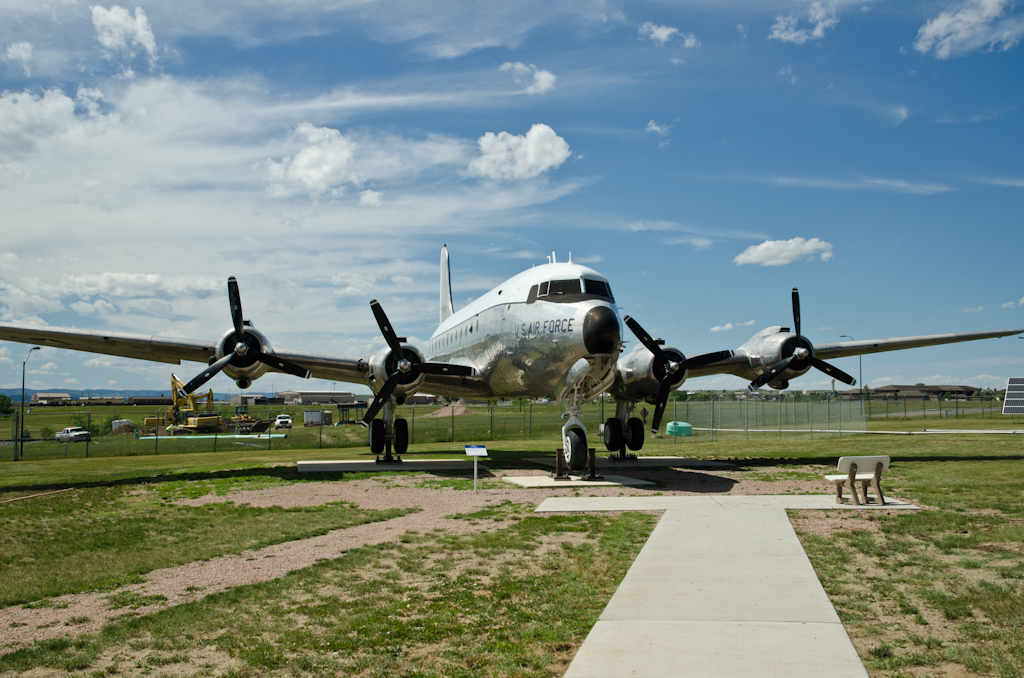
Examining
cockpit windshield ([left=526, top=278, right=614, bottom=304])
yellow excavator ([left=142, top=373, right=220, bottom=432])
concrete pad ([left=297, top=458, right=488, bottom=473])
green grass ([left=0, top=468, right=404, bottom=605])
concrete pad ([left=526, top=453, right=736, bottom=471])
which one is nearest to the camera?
green grass ([left=0, top=468, right=404, bottom=605])

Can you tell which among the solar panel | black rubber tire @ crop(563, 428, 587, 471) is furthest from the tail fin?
the solar panel

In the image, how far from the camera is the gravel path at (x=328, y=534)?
650 cm

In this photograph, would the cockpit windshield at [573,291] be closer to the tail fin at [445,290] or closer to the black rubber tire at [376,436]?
the black rubber tire at [376,436]

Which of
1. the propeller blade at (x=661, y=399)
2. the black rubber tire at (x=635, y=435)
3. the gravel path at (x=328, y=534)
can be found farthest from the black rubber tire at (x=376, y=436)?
the propeller blade at (x=661, y=399)

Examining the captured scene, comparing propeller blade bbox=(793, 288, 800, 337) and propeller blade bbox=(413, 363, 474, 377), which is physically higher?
propeller blade bbox=(793, 288, 800, 337)

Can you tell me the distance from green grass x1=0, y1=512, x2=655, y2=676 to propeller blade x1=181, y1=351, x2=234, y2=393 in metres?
11.4

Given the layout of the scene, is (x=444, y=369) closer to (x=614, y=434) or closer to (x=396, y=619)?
(x=614, y=434)

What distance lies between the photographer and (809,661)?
15.9ft

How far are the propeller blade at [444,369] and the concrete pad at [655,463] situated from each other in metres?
4.05

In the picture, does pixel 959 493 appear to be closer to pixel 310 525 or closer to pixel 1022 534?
pixel 1022 534

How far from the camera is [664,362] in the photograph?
67.2 ft

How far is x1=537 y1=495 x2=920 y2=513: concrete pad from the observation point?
12162 millimetres

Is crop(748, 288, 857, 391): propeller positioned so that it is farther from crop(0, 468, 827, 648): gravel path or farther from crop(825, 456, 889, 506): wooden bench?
crop(825, 456, 889, 506): wooden bench

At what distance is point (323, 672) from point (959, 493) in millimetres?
13523
